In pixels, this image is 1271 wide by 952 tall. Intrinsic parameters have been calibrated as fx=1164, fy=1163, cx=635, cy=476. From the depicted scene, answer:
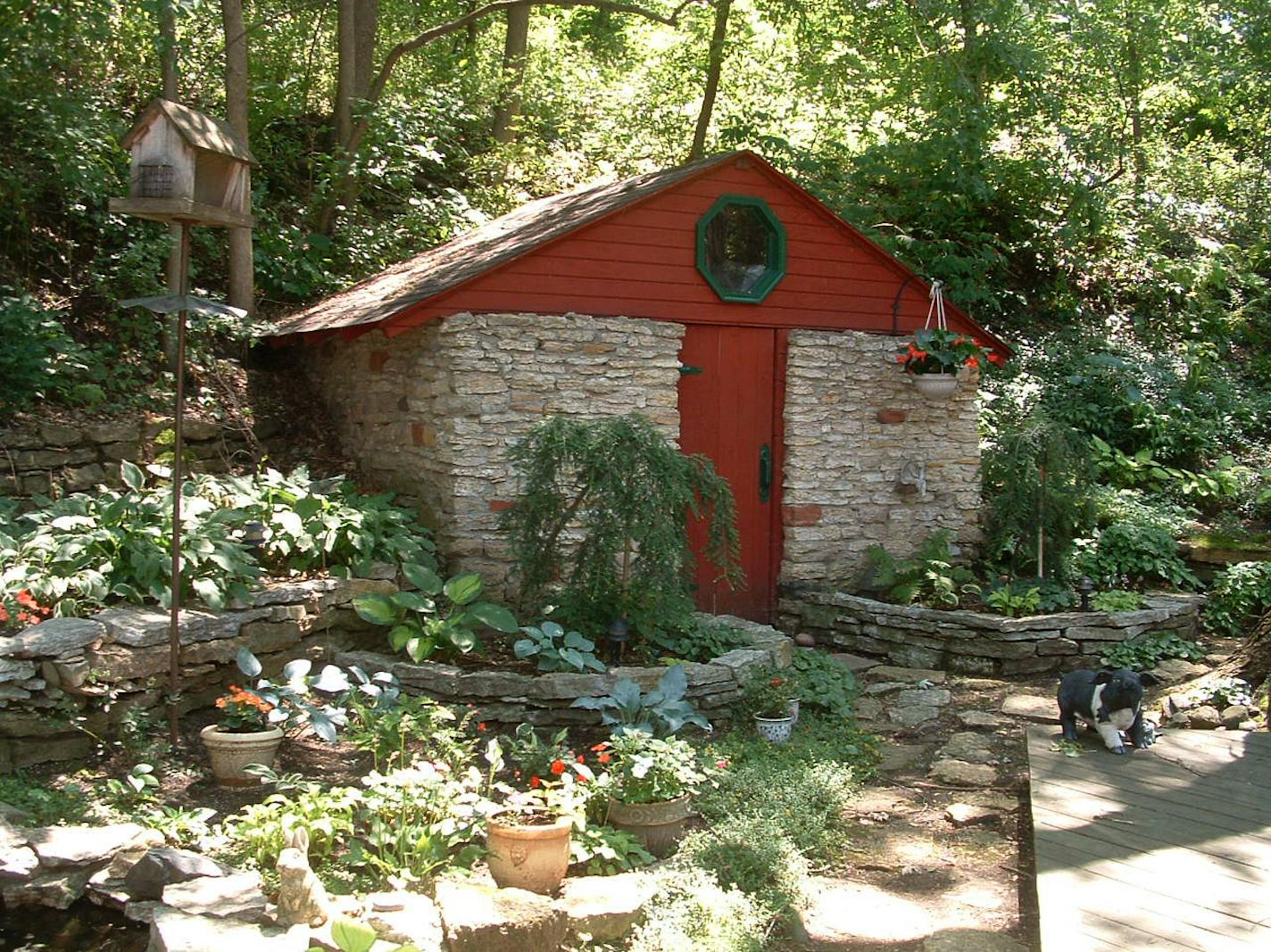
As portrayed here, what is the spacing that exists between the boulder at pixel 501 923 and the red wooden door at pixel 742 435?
15.2 feet

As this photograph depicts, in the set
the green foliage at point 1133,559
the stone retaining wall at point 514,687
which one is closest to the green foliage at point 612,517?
the stone retaining wall at point 514,687

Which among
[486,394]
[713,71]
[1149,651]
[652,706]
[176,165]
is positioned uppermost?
[713,71]

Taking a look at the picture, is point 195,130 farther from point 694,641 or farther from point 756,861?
point 756,861

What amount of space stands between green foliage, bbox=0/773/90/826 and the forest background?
11.5 ft

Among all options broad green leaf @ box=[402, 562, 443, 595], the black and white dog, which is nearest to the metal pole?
broad green leaf @ box=[402, 562, 443, 595]

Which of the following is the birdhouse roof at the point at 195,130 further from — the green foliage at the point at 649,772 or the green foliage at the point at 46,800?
the green foliage at the point at 649,772

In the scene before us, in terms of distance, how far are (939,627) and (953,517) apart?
1467 mm

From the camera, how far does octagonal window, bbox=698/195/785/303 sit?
8.43 metres

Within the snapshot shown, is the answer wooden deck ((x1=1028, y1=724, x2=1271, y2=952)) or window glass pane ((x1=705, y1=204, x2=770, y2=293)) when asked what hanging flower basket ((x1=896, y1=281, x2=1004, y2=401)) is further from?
wooden deck ((x1=1028, y1=724, x2=1271, y2=952))

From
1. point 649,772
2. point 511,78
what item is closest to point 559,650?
point 649,772

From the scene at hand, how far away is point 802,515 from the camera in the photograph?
29.0ft

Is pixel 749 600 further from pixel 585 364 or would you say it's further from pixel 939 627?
pixel 585 364

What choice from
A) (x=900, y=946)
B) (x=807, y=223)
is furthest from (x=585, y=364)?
(x=900, y=946)

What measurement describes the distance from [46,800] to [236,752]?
79cm
